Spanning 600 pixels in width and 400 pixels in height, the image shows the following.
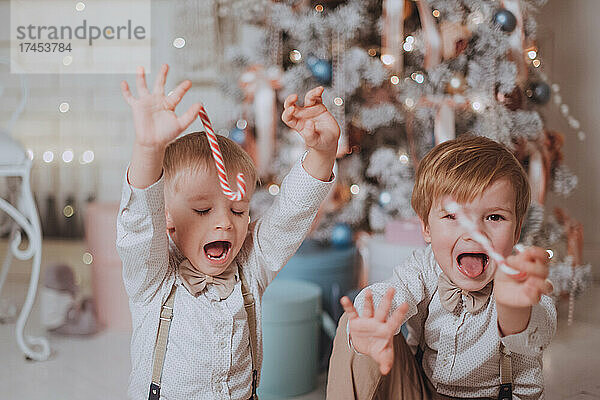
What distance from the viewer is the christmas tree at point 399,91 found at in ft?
5.60

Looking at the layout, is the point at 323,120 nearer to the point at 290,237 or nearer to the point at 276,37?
the point at 290,237

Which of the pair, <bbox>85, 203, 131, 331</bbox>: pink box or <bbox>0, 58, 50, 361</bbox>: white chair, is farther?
<bbox>85, 203, 131, 331</bbox>: pink box

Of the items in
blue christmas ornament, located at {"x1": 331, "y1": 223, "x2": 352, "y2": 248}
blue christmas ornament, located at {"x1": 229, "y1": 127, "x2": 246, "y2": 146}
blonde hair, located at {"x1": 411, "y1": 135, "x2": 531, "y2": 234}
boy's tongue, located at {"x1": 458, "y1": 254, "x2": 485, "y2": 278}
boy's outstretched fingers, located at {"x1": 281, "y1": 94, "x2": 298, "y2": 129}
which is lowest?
blue christmas ornament, located at {"x1": 331, "y1": 223, "x2": 352, "y2": 248}

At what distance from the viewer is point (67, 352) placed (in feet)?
5.78

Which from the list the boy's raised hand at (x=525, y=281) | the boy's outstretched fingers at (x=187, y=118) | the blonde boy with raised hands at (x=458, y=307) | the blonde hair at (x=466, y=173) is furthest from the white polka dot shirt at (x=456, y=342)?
the boy's outstretched fingers at (x=187, y=118)

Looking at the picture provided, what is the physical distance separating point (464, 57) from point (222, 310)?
1114 millimetres

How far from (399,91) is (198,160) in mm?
978

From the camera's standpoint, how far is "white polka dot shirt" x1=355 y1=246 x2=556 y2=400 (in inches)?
38.9

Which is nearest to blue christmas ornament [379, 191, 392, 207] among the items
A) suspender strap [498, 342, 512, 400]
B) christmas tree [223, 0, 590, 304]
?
christmas tree [223, 0, 590, 304]

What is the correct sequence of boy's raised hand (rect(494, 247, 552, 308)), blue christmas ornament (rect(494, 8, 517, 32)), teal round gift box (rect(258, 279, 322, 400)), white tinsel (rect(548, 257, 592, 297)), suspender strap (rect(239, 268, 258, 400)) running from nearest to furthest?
1. boy's raised hand (rect(494, 247, 552, 308))
2. suspender strap (rect(239, 268, 258, 400))
3. teal round gift box (rect(258, 279, 322, 400))
4. blue christmas ornament (rect(494, 8, 517, 32))
5. white tinsel (rect(548, 257, 592, 297))

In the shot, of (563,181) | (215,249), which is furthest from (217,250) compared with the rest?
(563,181)

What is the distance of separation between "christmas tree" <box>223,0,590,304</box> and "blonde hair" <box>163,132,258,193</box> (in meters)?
0.83

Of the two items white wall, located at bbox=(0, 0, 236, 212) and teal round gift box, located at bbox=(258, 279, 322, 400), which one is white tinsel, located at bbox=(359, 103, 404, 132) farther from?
teal round gift box, located at bbox=(258, 279, 322, 400)

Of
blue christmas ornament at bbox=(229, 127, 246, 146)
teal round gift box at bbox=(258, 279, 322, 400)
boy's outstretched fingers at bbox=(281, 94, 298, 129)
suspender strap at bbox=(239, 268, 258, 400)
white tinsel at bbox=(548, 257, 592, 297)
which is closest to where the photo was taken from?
boy's outstretched fingers at bbox=(281, 94, 298, 129)
